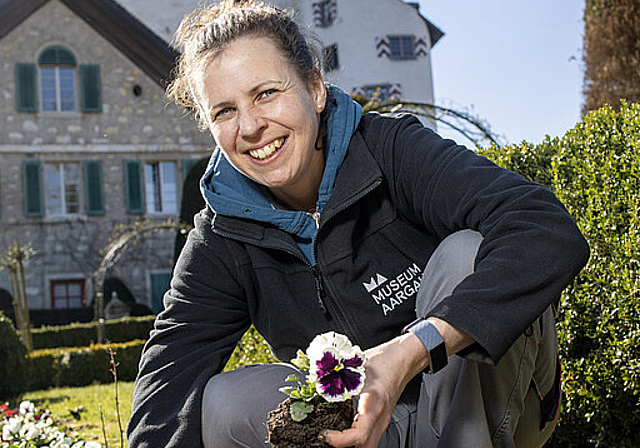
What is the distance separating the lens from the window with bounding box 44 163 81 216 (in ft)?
59.6

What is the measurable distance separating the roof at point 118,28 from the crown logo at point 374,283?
16534 millimetres

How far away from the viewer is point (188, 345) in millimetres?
2152

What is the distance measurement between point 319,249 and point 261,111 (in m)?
0.42

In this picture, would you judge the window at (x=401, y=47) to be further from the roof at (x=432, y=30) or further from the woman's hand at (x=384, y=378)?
the woman's hand at (x=384, y=378)

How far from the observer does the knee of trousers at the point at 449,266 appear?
178 cm

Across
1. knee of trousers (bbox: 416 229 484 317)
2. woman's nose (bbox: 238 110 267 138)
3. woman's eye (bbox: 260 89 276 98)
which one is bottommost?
knee of trousers (bbox: 416 229 484 317)

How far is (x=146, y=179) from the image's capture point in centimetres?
1870

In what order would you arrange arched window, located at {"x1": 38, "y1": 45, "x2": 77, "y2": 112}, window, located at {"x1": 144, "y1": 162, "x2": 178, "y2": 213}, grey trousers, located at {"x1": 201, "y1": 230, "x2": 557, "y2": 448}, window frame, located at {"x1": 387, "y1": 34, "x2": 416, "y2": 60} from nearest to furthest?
grey trousers, located at {"x1": 201, "y1": 230, "x2": 557, "y2": 448}
arched window, located at {"x1": 38, "y1": 45, "x2": 77, "y2": 112}
window, located at {"x1": 144, "y1": 162, "x2": 178, "y2": 213}
window frame, located at {"x1": 387, "y1": 34, "x2": 416, "y2": 60}

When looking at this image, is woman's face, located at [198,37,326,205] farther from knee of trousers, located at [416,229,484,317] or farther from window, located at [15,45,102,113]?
window, located at [15,45,102,113]

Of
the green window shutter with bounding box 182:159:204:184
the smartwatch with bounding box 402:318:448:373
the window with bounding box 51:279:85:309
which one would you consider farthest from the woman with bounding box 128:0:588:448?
the window with bounding box 51:279:85:309

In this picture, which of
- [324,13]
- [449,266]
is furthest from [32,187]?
[449,266]

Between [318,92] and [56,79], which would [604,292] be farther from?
[56,79]

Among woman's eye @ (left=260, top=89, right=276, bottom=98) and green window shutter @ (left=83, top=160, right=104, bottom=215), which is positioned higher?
woman's eye @ (left=260, top=89, right=276, bottom=98)

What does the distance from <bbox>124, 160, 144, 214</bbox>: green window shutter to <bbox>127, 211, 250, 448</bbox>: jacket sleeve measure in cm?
1647
